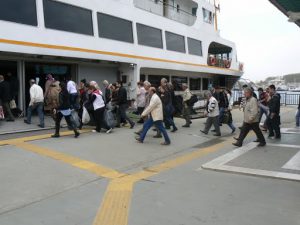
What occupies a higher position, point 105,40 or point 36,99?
point 105,40

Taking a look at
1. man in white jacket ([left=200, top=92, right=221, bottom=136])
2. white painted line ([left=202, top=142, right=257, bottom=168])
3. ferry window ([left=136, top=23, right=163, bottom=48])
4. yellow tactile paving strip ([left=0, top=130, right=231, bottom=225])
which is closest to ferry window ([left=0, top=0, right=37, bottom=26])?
yellow tactile paving strip ([left=0, top=130, right=231, bottom=225])

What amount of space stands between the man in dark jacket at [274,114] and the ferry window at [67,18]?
7447mm

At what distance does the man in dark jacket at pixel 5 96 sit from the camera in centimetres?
1138

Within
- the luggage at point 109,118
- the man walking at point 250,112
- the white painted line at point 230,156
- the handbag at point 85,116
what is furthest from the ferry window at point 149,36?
the white painted line at point 230,156

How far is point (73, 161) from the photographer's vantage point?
7.61m

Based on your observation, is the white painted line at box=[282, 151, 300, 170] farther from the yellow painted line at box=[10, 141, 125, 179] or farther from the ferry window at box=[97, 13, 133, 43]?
the ferry window at box=[97, 13, 133, 43]

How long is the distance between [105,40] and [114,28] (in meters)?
0.95

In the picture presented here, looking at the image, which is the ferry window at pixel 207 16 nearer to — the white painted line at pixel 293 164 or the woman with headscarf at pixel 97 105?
the woman with headscarf at pixel 97 105

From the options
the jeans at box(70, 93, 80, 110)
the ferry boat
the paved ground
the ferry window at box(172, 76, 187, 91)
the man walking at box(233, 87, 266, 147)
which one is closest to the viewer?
the paved ground

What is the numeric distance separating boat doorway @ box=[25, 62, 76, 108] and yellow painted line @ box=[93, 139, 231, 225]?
743cm

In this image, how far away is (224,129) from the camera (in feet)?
43.6

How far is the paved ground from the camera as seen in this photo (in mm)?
4711

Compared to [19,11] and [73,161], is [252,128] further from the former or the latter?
[19,11]

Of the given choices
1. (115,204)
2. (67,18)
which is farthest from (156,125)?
(67,18)
